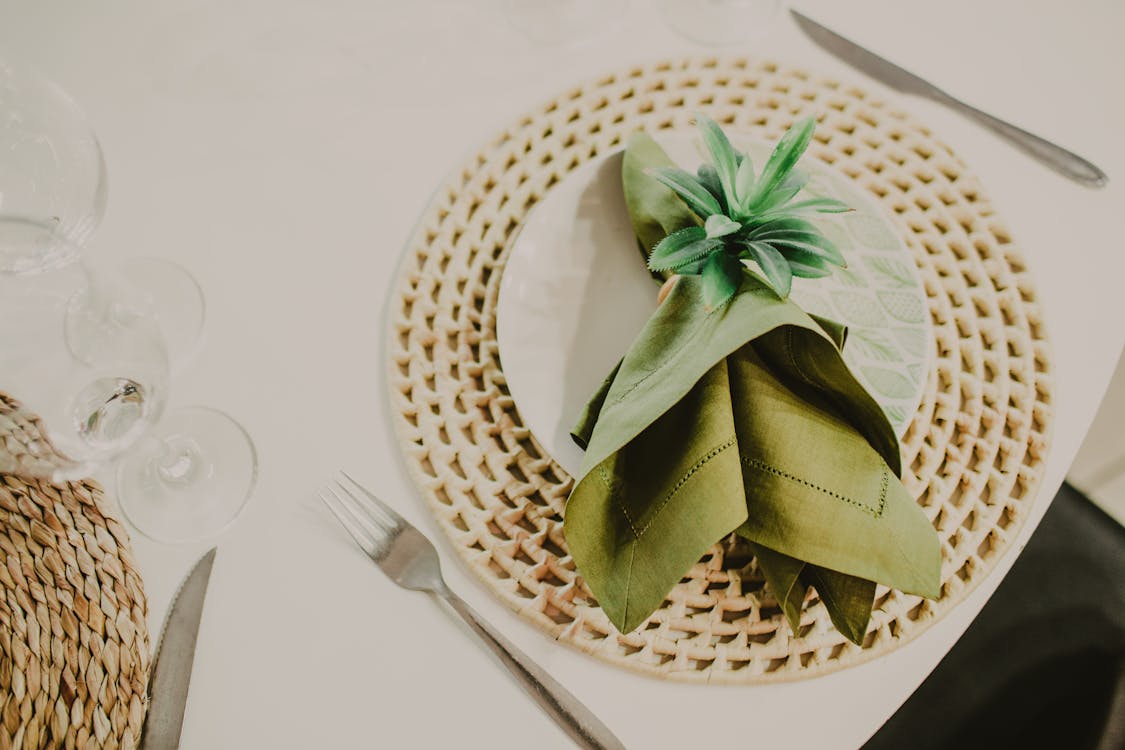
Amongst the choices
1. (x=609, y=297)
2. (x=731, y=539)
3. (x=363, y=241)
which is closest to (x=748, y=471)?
(x=731, y=539)

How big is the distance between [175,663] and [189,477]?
0.12 m

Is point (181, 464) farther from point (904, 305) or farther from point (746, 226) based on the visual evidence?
point (904, 305)

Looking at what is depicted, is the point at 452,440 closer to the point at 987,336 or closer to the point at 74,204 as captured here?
the point at 74,204

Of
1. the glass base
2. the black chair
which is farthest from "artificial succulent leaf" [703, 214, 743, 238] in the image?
the black chair

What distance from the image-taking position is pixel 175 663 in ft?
1.51

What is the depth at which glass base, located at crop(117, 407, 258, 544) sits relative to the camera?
19.5 inches

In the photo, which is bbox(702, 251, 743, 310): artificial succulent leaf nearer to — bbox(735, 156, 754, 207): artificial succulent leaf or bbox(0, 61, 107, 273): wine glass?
bbox(735, 156, 754, 207): artificial succulent leaf

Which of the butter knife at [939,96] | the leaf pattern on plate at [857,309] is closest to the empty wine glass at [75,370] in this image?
the leaf pattern on plate at [857,309]

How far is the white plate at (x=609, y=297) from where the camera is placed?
1.61 ft

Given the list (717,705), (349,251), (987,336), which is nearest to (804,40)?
(987,336)

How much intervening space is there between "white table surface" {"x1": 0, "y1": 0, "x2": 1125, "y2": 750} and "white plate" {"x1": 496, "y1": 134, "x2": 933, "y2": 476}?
0.10m

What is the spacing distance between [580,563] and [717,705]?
5.0 inches

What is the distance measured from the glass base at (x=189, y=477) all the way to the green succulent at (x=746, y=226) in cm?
32

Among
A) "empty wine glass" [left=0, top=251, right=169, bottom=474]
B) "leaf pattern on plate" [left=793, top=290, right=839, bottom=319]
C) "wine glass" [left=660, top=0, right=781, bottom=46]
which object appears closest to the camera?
"empty wine glass" [left=0, top=251, right=169, bottom=474]
